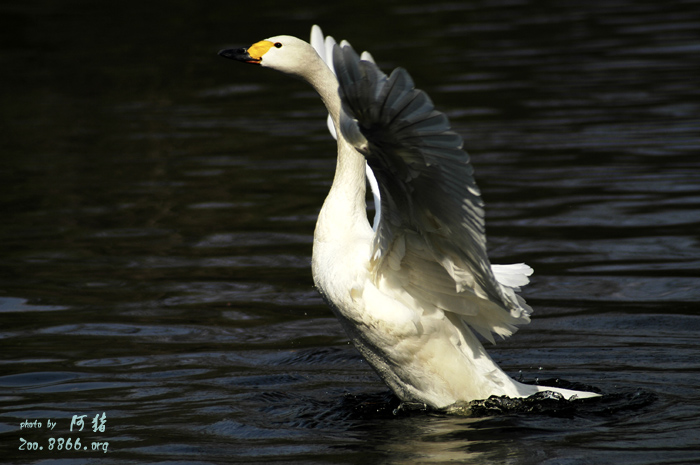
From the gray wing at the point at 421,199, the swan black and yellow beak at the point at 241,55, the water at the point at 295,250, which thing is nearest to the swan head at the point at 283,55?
the swan black and yellow beak at the point at 241,55

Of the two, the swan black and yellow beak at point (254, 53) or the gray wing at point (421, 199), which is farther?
the swan black and yellow beak at point (254, 53)

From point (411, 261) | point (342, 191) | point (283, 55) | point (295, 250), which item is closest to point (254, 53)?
point (283, 55)

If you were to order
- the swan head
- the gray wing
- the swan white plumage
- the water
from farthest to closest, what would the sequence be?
the swan head
the water
the swan white plumage
the gray wing

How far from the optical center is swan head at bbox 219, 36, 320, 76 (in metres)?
5.71

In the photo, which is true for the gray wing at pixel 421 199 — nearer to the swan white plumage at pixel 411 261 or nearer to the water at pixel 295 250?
the swan white plumage at pixel 411 261

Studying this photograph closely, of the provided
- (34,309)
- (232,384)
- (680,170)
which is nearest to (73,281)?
(34,309)

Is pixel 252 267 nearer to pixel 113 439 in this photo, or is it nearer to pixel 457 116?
pixel 113 439

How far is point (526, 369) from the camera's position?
254 inches

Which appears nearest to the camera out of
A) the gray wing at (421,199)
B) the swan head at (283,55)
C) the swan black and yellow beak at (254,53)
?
the gray wing at (421,199)

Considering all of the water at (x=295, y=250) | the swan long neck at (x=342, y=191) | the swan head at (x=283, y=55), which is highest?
the swan head at (x=283, y=55)

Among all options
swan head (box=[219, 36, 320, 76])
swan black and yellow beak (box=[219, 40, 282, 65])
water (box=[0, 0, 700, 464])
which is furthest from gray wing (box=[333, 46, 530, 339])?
swan black and yellow beak (box=[219, 40, 282, 65])

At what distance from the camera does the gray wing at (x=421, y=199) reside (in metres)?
4.11

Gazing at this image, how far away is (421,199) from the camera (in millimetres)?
4703

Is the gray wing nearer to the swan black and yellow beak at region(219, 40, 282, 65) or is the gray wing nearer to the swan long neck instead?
the swan long neck
